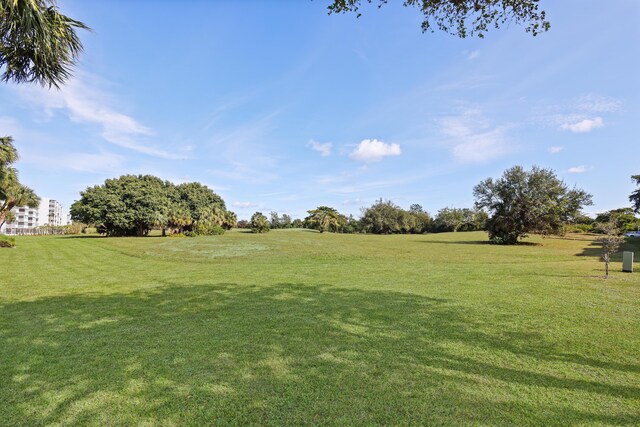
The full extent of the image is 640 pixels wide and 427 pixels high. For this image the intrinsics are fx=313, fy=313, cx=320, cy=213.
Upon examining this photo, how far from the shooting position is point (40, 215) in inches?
4877

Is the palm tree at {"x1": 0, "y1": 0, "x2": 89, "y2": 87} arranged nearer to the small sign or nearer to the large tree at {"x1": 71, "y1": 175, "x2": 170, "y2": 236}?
the small sign

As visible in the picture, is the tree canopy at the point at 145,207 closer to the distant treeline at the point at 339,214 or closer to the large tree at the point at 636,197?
the distant treeline at the point at 339,214

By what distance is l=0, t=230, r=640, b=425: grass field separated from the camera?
3.17 meters

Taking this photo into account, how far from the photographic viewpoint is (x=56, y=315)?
6.45 metres

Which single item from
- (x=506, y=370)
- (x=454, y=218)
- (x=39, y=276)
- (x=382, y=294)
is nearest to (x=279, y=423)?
(x=506, y=370)

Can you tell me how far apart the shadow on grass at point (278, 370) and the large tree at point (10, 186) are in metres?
20.7

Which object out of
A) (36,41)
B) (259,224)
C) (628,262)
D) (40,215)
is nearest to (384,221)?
(259,224)

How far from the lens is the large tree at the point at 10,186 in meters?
20.7

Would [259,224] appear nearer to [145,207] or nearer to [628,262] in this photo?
[145,207]

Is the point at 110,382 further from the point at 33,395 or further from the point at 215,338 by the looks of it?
the point at 215,338

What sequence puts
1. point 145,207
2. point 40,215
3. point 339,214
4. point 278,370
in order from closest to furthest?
point 278,370 → point 145,207 → point 339,214 → point 40,215

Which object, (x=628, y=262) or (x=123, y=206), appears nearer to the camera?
(x=628, y=262)

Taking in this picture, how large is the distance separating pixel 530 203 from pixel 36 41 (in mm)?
35984

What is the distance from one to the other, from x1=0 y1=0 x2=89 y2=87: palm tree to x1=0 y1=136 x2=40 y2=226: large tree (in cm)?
1806
